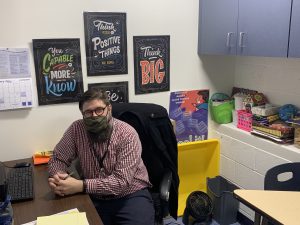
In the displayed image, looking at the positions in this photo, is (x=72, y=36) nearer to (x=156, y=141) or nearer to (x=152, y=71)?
(x=152, y=71)

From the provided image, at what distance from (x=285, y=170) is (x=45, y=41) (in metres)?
1.73

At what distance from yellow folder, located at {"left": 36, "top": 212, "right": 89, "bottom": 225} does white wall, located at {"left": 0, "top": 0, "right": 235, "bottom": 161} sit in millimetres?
969

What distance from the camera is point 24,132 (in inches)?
88.2

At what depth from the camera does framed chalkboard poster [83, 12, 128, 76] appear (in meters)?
2.28

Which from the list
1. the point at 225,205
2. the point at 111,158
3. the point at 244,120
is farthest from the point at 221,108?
the point at 111,158

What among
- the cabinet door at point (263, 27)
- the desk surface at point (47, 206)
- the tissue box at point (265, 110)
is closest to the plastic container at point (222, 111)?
the tissue box at point (265, 110)

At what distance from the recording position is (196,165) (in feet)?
9.62

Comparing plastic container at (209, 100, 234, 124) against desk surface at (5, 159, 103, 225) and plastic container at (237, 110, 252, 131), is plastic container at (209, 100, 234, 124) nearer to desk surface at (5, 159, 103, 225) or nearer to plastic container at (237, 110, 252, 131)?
plastic container at (237, 110, 252, 131)

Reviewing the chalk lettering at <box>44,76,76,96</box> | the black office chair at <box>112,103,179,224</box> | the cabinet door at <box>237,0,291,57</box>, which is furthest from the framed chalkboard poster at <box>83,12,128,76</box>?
the cabinet door at <box>237,0,291,57</box>

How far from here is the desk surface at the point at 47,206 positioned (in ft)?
4.78

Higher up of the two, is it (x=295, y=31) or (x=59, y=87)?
(x=295, y=31)

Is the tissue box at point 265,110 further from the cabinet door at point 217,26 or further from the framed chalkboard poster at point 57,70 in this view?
the framed chalkboard poster at point 57,70

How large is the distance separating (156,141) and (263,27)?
1014 mm

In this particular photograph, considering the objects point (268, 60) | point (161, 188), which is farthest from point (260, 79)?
point (161, 188)
